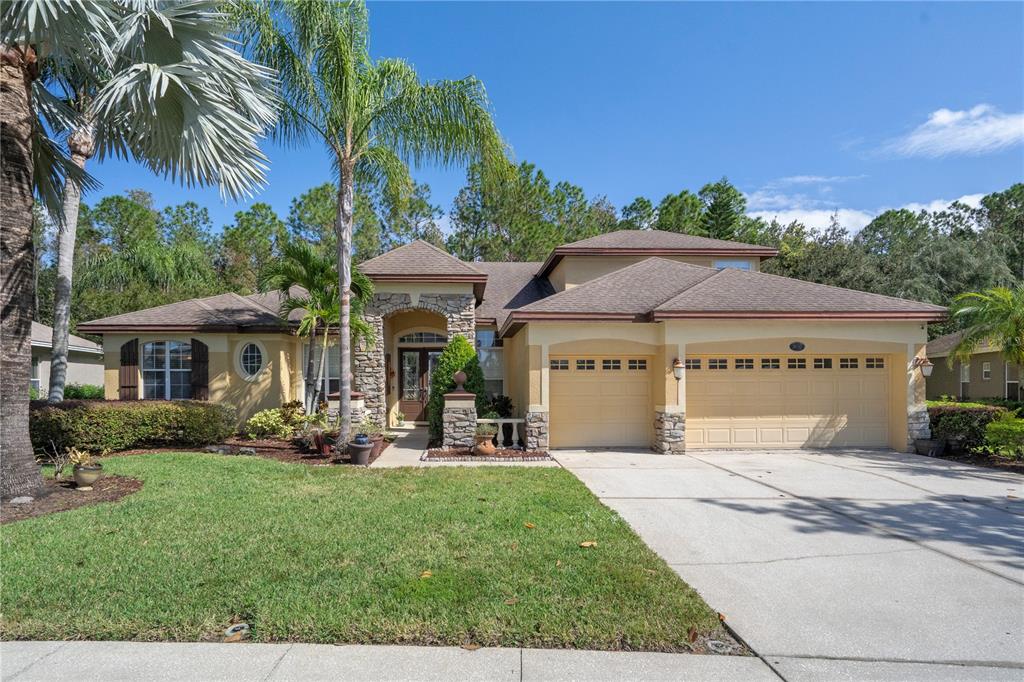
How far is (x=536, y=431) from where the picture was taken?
444 inches

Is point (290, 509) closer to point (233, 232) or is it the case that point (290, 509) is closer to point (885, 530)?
point (885, 530)

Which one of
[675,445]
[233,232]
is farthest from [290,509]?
[233,232]

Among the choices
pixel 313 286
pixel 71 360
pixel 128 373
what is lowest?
pixel 128 373

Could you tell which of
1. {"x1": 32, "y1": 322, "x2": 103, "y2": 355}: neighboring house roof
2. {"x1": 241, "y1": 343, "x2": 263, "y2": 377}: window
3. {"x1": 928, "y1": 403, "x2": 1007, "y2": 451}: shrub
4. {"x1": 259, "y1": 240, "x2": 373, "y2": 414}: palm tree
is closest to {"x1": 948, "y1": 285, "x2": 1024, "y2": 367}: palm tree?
{"x1": 928, "y1": 403, "x2": 1007, "y2": 451}: shrub

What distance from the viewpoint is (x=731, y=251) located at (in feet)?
55.5

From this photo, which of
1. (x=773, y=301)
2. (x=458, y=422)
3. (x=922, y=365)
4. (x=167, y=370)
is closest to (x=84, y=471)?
(x=458, y=422)

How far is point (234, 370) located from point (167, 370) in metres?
1.75

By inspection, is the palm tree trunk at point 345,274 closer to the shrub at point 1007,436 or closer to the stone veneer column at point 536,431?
the stone veneer column at point 536,431

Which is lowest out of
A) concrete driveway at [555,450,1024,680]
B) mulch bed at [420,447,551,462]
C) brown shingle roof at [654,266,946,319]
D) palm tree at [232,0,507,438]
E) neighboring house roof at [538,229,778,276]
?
concrete driveway at [555,450,1024,680]

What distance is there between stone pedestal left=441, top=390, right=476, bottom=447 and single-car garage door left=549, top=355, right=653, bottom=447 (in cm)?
184

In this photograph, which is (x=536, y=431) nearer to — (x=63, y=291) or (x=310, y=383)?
(x=310, y=383)

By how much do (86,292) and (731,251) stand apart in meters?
27.9

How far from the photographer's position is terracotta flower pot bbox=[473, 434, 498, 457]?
10742 mm

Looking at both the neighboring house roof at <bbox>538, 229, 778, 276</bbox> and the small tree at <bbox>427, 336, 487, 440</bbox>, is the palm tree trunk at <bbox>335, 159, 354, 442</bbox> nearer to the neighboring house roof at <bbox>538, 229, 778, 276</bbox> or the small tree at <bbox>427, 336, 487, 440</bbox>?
the small tree at <bbox>427, 336, 487, 440</bbox>
